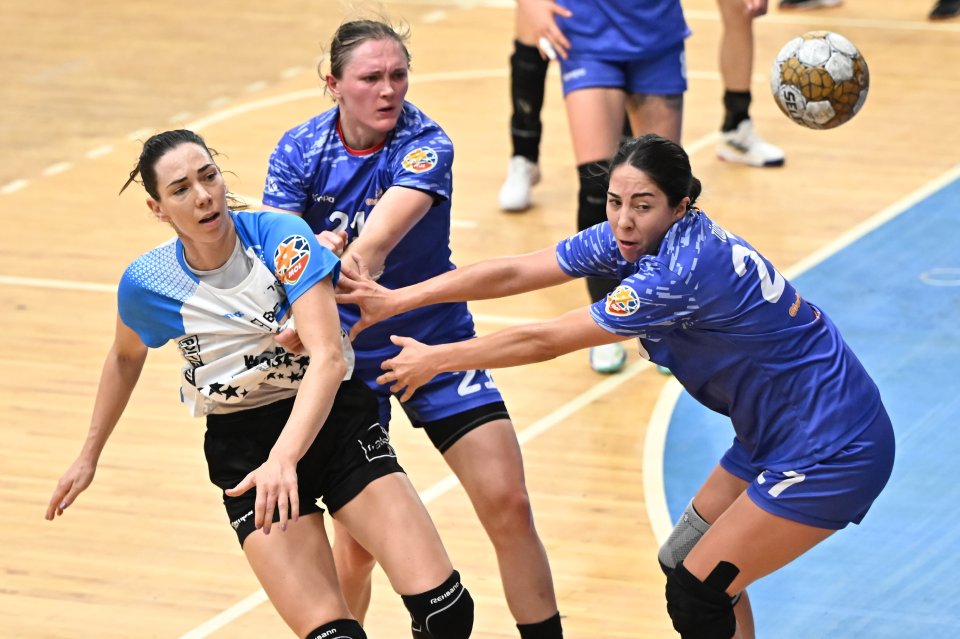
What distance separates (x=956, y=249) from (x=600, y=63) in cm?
251

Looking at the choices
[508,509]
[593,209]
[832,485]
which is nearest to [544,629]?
[508,509]

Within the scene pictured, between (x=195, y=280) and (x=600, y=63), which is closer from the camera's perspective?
(x=195, y=280)

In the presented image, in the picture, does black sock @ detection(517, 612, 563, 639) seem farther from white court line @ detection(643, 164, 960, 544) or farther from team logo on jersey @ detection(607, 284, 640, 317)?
team logo on jersey @ detection(607, 284, 640, 317)

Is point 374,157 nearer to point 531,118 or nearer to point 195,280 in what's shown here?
point 195,280

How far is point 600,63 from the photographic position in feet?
22.0

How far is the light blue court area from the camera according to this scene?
499cm

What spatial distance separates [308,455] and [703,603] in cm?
111

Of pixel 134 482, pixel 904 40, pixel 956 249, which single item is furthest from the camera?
pixel 904 40

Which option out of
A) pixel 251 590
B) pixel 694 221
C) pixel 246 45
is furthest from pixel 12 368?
pixel 246 45

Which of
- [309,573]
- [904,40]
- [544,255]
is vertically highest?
[544,255]

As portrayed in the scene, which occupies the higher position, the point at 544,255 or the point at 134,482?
the point at 544,255

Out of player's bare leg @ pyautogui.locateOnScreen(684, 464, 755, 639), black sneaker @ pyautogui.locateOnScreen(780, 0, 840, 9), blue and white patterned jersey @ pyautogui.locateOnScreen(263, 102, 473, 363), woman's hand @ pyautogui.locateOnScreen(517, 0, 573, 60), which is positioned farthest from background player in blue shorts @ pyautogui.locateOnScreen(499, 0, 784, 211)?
player's bare leg @ pyautogui.locateOnScreen(684, 464, 755, 639)

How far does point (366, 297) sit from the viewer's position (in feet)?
13.8

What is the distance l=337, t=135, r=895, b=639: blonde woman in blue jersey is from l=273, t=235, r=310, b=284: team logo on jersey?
33cm
